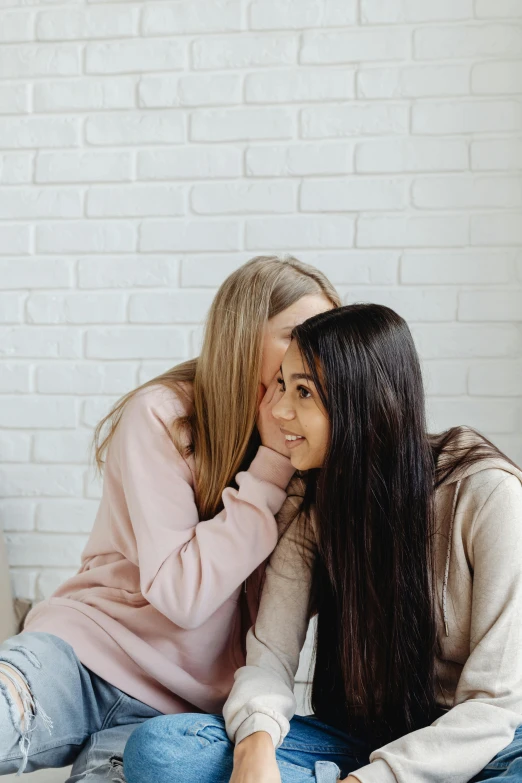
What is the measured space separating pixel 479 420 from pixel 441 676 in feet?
2.44

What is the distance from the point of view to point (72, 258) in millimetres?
2002

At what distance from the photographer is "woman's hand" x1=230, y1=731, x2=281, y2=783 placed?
1019 millimetres

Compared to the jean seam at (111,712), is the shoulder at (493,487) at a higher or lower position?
higher

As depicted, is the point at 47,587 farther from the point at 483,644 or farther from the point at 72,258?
the point at 483,644

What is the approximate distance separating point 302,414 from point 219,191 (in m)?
0.84

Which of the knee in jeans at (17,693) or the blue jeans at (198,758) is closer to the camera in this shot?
the blue jeans at (198,758)

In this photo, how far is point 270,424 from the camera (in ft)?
4.62

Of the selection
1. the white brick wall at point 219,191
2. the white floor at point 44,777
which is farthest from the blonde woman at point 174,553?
the white brick wall at point 219,191

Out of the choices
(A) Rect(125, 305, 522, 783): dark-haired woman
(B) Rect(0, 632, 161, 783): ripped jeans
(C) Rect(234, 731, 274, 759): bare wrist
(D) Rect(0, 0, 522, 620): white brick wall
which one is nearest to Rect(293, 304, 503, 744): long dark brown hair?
(A) Rect(125, 305, 522, 783): dark-haired woman

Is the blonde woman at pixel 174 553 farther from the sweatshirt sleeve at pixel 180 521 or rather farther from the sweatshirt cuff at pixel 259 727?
the sweatshirt cuff at pixel 259 727

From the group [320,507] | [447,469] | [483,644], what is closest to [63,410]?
[320,507]

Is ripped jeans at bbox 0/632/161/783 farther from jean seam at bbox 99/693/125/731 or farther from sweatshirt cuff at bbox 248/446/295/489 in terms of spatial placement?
sweatshirt cuff at bbox 248/446/295/489

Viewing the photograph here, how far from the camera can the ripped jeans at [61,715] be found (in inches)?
48.4

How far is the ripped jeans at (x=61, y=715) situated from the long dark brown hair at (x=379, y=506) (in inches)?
14.4
